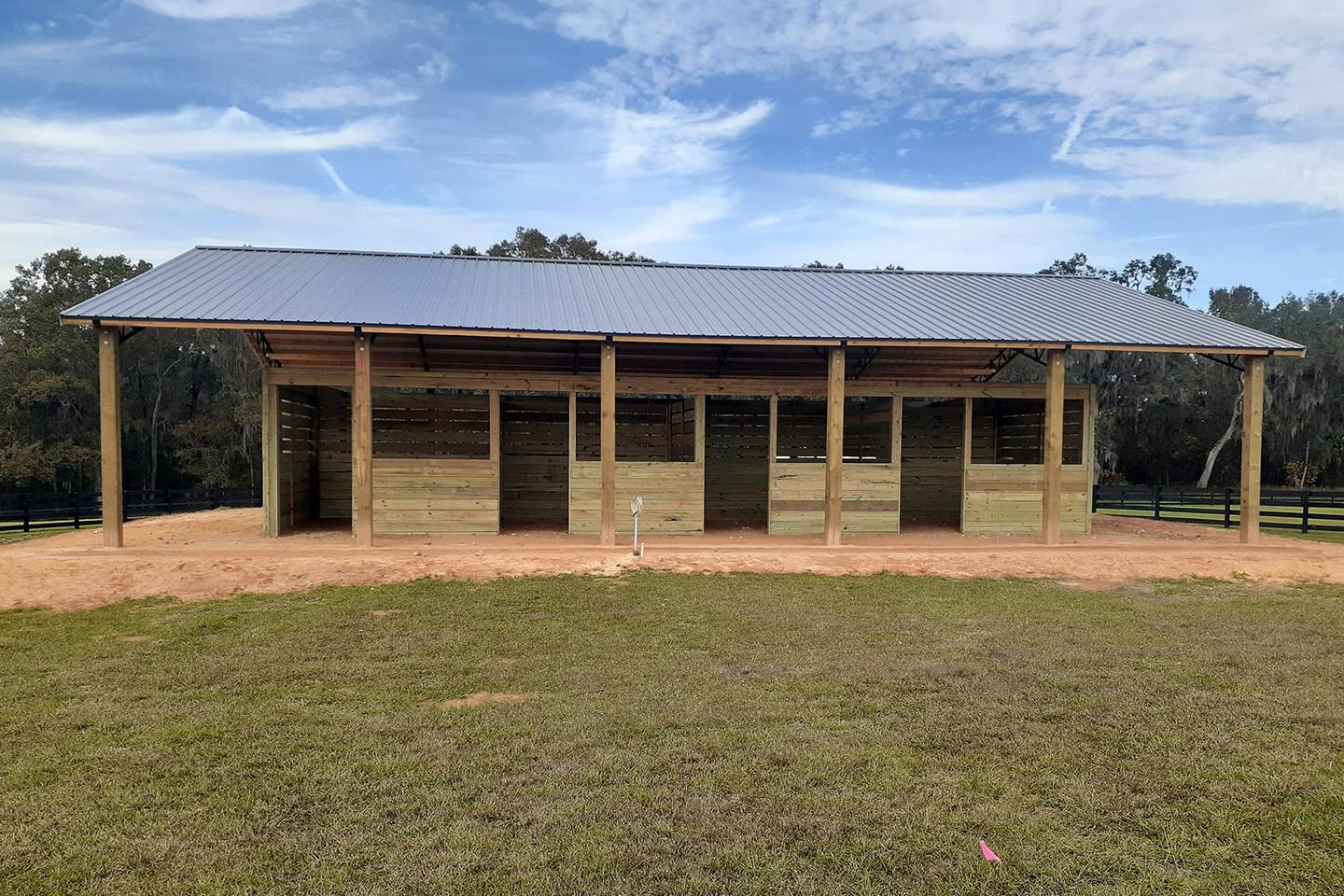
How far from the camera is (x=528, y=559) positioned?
10.0m

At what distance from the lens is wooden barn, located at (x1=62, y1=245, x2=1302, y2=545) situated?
430 inches

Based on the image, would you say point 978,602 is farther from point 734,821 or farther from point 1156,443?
point 1156,443

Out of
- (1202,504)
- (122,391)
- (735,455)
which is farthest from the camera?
(122,391)

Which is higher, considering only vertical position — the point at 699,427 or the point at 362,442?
the point at 699,427

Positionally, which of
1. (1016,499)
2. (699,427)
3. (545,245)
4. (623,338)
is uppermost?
(545,245)

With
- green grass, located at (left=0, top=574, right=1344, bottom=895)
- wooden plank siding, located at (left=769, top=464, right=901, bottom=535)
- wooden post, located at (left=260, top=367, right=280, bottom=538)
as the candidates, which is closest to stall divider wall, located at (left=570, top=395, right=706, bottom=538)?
wooden plank siding, located at (left=769, top=464, right=901, bottom=535)

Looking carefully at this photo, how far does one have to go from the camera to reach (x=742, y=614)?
718 centimetres

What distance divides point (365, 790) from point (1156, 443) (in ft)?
136

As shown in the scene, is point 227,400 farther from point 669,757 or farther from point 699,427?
point 669,757

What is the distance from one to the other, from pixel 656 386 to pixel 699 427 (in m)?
0.95

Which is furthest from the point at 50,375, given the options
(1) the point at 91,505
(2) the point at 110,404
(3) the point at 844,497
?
(3) the point at 844,497

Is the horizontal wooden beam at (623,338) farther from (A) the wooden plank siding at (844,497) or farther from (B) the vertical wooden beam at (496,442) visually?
(A) the wooden plank siding at (844,497)

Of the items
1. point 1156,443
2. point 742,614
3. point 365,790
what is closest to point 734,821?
point 365,790

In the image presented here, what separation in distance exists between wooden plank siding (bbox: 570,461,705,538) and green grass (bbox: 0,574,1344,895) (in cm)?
557
